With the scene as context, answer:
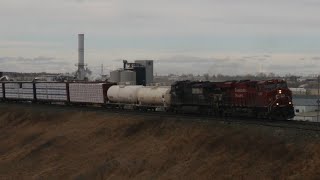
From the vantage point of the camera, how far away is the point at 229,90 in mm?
42188

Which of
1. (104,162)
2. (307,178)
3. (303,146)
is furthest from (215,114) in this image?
(307,178)

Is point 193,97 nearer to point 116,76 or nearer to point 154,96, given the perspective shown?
point 154,96

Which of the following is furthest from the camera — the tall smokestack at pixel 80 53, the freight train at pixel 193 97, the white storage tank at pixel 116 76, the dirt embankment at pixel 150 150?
the tall smokestack at pixel 80 53

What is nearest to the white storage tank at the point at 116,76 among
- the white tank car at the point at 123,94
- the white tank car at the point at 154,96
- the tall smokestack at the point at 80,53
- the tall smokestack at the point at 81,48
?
the white tank car at the point at 123,94

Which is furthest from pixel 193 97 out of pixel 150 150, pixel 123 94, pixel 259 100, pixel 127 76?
pixel 127 76

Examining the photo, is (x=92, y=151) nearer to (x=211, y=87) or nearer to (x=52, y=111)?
(x=211, y=87)

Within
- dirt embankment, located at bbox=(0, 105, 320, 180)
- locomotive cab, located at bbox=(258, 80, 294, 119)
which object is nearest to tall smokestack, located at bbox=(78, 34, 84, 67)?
dirt embankment, located at bbox=(0, 105, 320, 180)

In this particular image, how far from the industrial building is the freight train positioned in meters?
25.5

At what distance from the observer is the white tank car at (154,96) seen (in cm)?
5059

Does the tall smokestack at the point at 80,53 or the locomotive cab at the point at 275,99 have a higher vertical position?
the tall smokestack at the point at 80,53

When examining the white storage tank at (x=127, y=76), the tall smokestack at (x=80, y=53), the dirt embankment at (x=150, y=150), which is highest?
the tall smokestack at (x=80, y=53)

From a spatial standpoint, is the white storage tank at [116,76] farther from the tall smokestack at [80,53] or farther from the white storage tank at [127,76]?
the tall smokestack at [80,53]

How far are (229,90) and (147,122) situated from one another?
27.2ft

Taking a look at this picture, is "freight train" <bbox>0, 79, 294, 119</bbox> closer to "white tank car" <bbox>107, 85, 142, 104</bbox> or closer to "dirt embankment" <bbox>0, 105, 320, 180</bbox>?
"white tank car" <bbox>107, 85, 142, 104</bbox>
